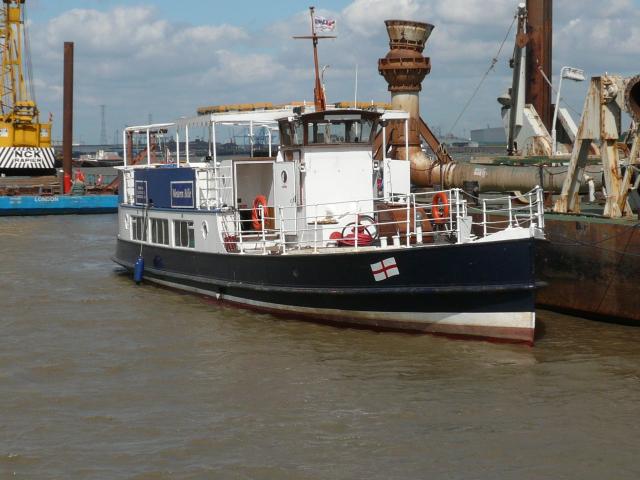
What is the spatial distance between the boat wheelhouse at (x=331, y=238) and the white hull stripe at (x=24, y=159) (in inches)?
1345

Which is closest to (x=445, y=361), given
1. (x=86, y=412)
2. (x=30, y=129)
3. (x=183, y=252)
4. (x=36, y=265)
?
(x=86, y=412)

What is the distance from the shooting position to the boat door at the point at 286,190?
18.4 metres

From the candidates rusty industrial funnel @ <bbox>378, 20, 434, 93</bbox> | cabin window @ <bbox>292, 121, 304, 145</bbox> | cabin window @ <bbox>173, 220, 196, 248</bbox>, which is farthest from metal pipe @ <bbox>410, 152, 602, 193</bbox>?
cabin window @ <bbox>173, 220, 196, 248</bbox>

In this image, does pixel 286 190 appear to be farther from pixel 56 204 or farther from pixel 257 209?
pixel 56 204

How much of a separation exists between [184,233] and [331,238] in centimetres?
472

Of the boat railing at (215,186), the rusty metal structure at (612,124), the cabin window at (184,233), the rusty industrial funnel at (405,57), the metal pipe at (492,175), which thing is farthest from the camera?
the rusty industrial funnel at (405,57)

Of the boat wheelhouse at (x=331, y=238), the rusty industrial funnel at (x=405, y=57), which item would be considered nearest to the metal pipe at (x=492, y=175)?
the boat wheelhouse at (x=331, y=238)

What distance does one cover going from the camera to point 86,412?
39.8 feet

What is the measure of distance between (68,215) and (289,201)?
97.8 ft

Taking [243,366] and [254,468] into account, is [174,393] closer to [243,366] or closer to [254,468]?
[243,366]

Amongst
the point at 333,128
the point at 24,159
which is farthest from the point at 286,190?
the point at 24,159

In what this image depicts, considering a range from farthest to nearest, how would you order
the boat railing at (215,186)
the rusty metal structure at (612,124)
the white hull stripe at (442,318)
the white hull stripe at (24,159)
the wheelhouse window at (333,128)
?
the white hull stripe at (24,159) → the boat railing at (215,186) → the wheelhouse window at (333,128) → the rusty metal structure at (612,124) → the white hull stripe at (442,318)

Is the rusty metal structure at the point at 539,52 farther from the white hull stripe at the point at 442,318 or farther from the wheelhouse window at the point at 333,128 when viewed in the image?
the white hull stripe at the point at 442,318

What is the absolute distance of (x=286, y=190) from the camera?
738 inches
